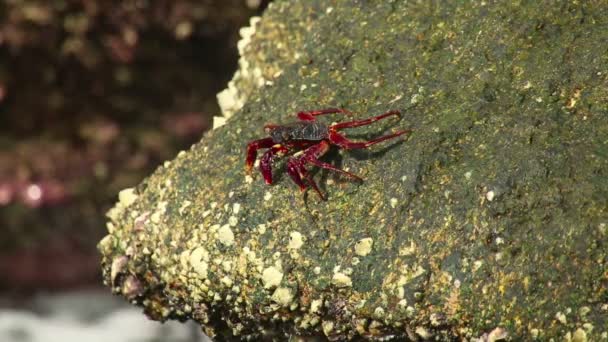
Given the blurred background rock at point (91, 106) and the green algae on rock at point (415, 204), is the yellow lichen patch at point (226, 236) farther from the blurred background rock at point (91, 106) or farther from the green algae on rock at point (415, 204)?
the blurred background rock at point (91, 106)

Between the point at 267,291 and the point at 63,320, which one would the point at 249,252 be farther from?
the point at 63,320

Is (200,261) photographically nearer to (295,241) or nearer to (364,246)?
(295,241)

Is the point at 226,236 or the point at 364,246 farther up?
the point at 226,236

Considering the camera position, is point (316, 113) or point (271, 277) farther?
point (316, 113)

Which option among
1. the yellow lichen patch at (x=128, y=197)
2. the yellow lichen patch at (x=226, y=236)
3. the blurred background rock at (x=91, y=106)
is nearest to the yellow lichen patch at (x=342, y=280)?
the yellow lichen patch at (x=226, y=236)

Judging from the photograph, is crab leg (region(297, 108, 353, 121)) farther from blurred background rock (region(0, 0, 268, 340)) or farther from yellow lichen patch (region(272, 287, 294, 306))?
blurred background rock (region(0, 0, 268, 340))

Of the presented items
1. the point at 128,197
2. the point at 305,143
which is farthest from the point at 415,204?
the point at 128,197

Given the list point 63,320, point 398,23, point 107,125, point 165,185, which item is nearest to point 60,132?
point 107,125
